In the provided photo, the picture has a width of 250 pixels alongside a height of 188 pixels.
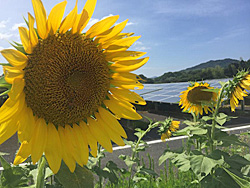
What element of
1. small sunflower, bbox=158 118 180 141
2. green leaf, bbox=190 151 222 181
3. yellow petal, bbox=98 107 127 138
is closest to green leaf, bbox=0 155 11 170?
yellow petal, bbox=98 107 127 138

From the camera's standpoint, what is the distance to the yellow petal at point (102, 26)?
0.84 metres

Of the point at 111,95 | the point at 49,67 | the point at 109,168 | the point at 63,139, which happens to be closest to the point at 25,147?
the point at 63,139

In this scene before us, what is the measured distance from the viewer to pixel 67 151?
841 millimetres

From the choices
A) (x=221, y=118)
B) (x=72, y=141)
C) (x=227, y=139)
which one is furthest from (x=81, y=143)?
(x=221, y=118)

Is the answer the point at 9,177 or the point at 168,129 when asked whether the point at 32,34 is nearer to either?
the point at 9,177

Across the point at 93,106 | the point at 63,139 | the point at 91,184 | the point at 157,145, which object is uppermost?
the point at 93,106

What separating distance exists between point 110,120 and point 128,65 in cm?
22

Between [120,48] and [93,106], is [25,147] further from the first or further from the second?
[120,48]

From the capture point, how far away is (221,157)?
1951 mm

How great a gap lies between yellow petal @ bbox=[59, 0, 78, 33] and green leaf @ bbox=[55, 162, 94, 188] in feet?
1.49

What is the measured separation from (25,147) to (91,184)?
227 millimetres

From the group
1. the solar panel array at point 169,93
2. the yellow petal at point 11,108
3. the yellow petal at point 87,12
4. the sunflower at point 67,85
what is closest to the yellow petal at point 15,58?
the sunflower at point 67,85

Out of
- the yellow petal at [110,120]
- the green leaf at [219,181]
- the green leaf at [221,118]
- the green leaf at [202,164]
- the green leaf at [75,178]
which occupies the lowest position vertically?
the green leaf at [219,181]

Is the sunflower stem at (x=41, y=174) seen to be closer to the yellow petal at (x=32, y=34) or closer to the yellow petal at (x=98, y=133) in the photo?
the yellow petal at (x=98, y=133)
